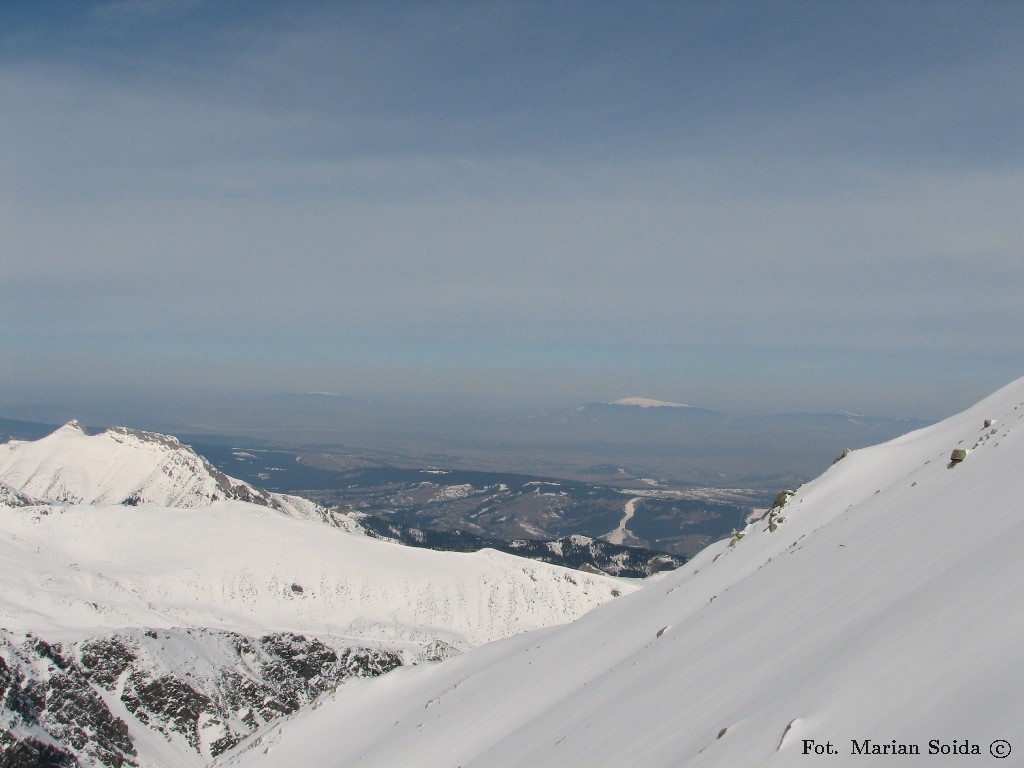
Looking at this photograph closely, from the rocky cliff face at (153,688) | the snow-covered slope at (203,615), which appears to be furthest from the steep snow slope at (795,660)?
the rocky cliff face at (153,688)

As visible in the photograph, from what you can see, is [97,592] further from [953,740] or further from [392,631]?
[953,740]

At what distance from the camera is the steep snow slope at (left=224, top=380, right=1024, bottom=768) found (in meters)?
10.8

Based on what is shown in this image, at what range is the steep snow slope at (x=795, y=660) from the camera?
10.8 metres

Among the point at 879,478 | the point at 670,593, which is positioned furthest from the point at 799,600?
the point at 879,478

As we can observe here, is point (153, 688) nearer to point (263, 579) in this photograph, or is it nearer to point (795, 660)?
point (263, 579)

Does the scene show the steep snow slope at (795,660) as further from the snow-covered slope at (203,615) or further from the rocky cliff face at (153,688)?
the rocky cliff face at (153,688)

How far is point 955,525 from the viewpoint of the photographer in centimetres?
1856

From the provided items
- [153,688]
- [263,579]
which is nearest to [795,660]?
[153,688]

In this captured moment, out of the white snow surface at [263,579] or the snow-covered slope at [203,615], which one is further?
the white snow surface at [263,579]

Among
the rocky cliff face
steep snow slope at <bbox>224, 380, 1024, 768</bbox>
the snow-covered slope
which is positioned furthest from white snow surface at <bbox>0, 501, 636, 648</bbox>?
steep snow slope at <bbox>224, 380, 1024, 768</bbox>

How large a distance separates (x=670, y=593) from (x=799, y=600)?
1644 centimetres

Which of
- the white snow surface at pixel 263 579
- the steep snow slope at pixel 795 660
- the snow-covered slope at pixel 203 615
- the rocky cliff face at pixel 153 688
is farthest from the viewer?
the white snow surface at pixel 263 579

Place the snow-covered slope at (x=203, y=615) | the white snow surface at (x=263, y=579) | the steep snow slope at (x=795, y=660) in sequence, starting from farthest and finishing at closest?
the white snow surface at (x=263, y=579), the snow-covered slope at (x=203, y=615), the steep snow slope at (x=795, y=660)

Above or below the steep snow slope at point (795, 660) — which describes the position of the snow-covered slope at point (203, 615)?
below
